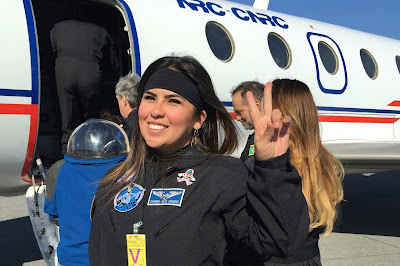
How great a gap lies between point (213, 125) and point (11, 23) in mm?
3214

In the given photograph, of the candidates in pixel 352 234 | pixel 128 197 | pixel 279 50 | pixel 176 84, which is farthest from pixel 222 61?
pixel 128 197

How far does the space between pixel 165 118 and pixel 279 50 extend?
5.54 m

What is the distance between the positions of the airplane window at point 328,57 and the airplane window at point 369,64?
86cm

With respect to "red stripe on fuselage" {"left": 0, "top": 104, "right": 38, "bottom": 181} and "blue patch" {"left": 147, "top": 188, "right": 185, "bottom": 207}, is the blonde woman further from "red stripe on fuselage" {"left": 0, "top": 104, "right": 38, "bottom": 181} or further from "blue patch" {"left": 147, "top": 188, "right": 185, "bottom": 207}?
"red stripe on fuselage" {"left": 0, "top": 104, "right": 38, "bottom": 181}

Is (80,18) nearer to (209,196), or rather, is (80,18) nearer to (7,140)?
(7,140)

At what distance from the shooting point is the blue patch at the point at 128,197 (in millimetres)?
1793

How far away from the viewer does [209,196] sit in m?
1.72

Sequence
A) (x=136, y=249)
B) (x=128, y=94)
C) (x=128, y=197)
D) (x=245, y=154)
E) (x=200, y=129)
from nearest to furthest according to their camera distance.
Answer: (x=136, y=249), (x=128, y=197), (x=200, y=129), (x=245, y=154), (x=128, y=94)

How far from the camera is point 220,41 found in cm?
632

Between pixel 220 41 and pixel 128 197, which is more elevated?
pixel 220 41

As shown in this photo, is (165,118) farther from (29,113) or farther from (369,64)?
(369,64)

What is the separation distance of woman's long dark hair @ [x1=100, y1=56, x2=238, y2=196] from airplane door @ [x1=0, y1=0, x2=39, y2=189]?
9.15 ft

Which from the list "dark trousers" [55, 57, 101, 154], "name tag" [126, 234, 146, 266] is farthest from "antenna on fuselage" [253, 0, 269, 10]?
"name tag" [126, 234, 146, 266]

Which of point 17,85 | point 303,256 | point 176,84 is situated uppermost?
point 17,85
